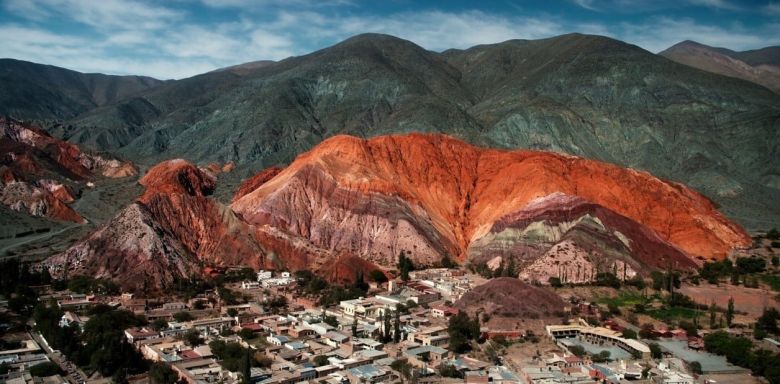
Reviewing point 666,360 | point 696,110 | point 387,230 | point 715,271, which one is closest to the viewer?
point 666,360

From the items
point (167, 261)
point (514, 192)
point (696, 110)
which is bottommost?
point (167, 261)

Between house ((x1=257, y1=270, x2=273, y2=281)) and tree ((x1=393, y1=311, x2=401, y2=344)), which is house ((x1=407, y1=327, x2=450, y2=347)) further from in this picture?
house ((x1=257, y1=270, x2=273, y2=281))

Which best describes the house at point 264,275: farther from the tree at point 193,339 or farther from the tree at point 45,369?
the tree at point 45,369

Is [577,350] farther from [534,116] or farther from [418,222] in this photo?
[534,116]

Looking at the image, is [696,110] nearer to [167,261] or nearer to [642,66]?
[642,66]

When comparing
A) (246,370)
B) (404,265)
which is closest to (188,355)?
(246,370)

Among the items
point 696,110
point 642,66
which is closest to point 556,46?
point 642,66
